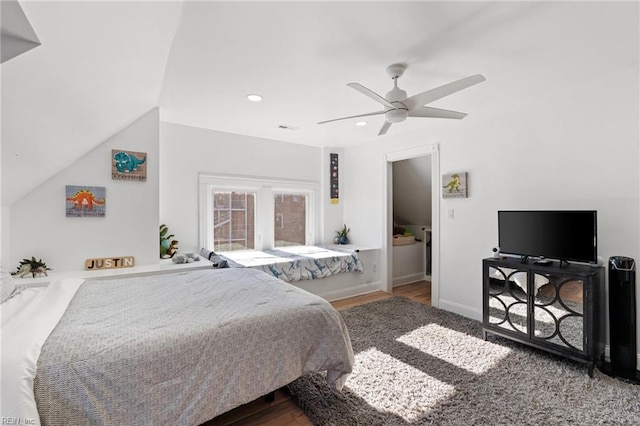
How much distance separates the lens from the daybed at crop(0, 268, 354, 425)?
1108 mm

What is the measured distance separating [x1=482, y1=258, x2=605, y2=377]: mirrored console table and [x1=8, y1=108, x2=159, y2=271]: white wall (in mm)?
3442

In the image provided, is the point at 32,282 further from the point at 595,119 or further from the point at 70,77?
the point at 595,119

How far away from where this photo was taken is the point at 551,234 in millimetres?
2471

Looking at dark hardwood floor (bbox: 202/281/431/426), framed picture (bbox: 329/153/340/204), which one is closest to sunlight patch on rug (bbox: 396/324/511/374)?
dark hardwood floor (bbox: 202/281/431/426)

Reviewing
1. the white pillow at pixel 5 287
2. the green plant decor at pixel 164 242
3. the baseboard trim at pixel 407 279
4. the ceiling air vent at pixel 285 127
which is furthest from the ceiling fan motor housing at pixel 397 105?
the baseboard trim at pixel 407 279

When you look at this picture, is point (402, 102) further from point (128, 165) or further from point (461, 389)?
point (128, 165)

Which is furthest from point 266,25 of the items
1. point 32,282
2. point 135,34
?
point 32,282

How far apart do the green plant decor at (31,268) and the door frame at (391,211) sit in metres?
3.91

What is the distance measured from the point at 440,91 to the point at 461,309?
2636 millimetres

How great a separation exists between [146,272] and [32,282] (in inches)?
31.3

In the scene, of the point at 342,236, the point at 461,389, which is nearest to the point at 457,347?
the point at 461,389

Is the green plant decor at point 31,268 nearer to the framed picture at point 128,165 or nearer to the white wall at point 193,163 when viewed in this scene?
Result: the framed picture at point 128,165

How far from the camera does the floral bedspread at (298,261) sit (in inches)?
140

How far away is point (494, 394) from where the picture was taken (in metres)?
1.97
